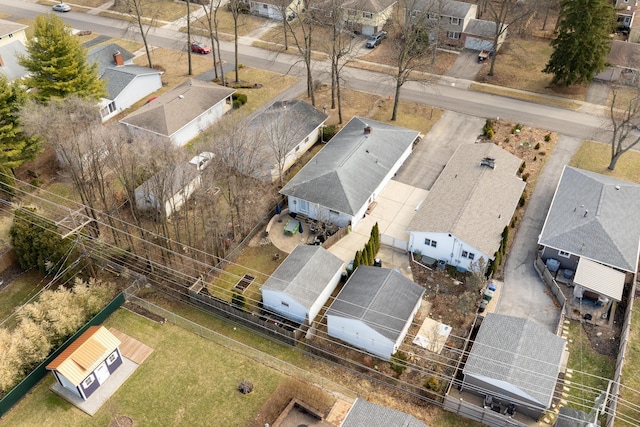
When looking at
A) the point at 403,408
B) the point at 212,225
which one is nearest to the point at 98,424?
the point at 212,225

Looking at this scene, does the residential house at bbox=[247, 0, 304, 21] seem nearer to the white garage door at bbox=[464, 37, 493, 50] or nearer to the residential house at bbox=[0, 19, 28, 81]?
the white garage door at bbox=[464, 37, 493, 50]

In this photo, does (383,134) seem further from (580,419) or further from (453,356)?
(580,419)

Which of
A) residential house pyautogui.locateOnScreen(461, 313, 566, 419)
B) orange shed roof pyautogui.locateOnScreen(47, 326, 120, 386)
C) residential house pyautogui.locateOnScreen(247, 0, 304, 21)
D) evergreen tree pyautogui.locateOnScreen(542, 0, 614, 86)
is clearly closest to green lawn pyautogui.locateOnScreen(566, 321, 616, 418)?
residential house pyautogui.locateOnScreen(461, 313, 566, 419)

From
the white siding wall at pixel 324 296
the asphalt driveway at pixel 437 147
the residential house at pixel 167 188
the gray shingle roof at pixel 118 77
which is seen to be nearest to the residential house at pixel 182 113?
the gray shingle roof at pixel 118 77

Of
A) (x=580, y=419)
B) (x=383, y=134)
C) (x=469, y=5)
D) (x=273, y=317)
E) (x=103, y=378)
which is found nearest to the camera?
(x=580, y=419)

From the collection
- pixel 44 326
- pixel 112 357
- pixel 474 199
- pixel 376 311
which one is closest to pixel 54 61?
pixel 44 326

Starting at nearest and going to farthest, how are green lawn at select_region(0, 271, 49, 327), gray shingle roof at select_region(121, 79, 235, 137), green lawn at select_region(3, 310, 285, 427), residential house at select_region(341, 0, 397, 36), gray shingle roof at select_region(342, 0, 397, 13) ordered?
green lawn at select_region(3, 310, 285, 427), green lawn at select_region(0, 271, 49, 327), gray shingle roof at select_region(121, 79, 235, 137), gray shingle roof at select_region(342, 0, 397, 13), residential house at select_region(341, 0, 397, 36)
